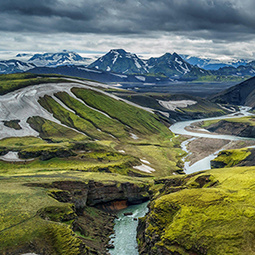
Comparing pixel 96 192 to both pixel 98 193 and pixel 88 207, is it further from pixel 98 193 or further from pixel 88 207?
pixel 88 207

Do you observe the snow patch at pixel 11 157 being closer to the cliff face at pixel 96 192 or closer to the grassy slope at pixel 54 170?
the grassy slope at pixel 54 170

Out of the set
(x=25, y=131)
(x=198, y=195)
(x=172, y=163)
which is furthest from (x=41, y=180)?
(x=25, y=131)

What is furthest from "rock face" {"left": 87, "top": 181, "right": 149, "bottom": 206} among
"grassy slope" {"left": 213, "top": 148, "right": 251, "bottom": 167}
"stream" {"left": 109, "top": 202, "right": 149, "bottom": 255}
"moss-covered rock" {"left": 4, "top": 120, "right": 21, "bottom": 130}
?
"moss-covered rock" {"left": 4, "top": 120, "right": 21, "bottom": 130}

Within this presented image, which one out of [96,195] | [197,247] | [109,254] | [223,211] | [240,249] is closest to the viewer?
[240,249]

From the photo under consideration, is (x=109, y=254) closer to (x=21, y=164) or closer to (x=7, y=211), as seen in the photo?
(x=7, y=211)

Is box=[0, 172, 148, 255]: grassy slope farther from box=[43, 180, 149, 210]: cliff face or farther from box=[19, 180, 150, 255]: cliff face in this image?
box=[43, 180, 149, 210]: cliff face

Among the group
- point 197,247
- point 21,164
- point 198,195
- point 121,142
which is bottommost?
point 121,142

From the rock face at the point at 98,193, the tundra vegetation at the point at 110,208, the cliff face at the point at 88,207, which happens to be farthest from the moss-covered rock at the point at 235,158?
the rock face at the point at 98,193

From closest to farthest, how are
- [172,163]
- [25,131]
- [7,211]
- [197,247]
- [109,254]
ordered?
1. [197,247]
2. [7,211]
3. [109,254]
4. [172,163]
5. [25,131]
